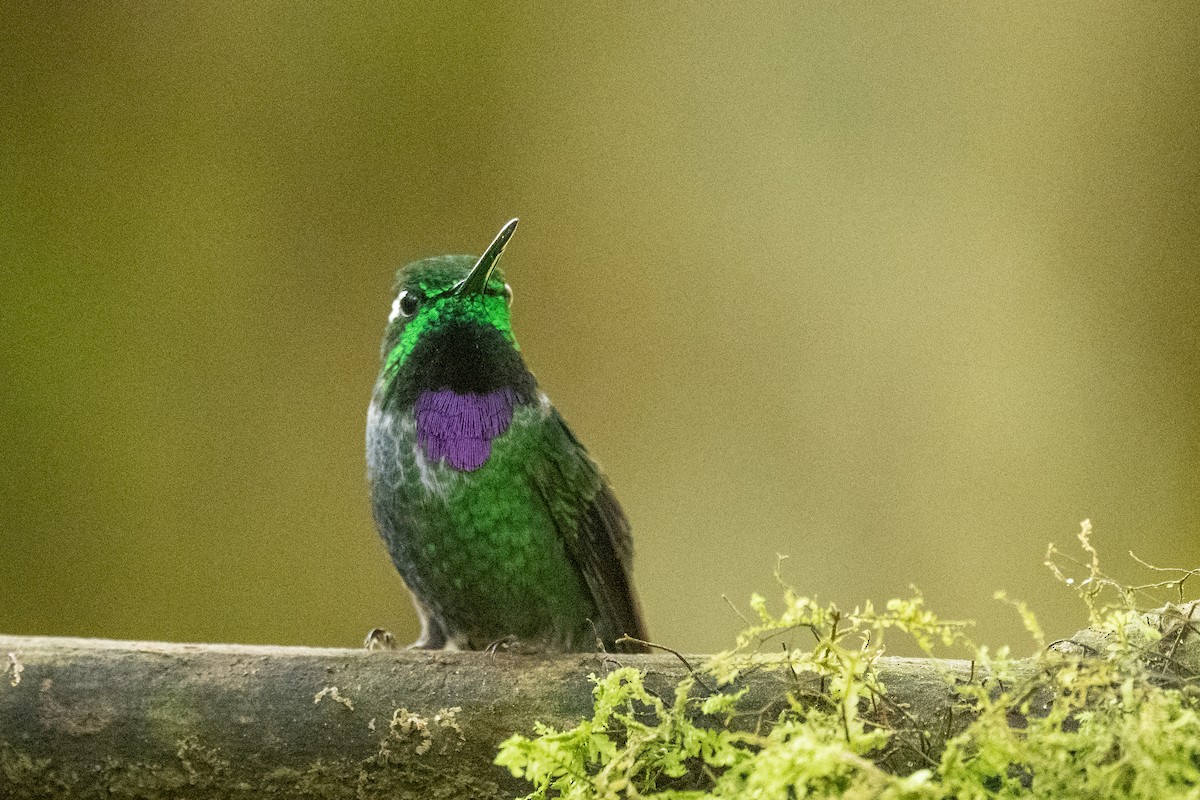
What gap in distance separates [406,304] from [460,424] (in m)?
0.22

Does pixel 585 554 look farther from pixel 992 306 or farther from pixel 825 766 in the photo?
pixel 992 306

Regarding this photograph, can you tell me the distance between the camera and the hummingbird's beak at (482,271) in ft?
5.05

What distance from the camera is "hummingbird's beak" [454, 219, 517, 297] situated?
1.54 m

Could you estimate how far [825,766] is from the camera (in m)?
0.74

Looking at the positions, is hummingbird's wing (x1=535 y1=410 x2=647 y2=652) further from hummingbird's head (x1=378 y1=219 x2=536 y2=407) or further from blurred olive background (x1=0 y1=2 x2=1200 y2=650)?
blurred olive background (x1=0 y1=2 x2=1200 y2=650)

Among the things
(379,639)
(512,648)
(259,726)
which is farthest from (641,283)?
(259,726)

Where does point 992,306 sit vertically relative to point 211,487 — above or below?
above

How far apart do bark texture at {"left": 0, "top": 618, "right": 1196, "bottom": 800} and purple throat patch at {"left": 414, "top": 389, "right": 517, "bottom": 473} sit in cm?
42

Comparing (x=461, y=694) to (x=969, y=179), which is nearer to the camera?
(x=461, y=694)

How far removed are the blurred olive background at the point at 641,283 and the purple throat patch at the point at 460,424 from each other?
4.39 ft

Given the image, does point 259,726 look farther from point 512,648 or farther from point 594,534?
point 594,534

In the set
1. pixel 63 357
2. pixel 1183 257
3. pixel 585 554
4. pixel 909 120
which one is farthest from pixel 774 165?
pixel 63 357

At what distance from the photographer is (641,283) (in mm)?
2969

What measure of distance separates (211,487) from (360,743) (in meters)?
1.92
